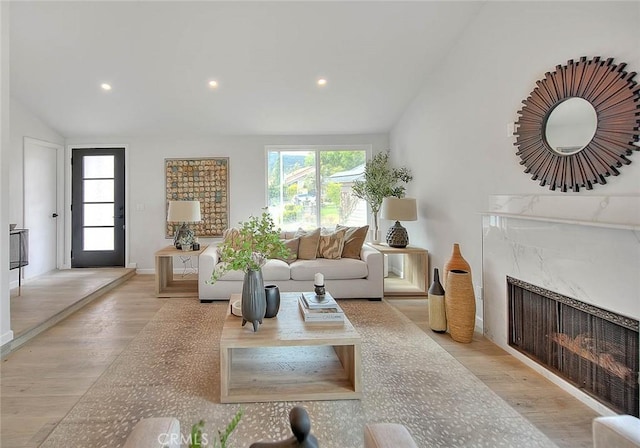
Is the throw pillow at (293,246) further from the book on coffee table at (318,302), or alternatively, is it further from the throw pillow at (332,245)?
the book on coffee table at (318,302)

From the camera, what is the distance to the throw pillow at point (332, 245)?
4.21 meters

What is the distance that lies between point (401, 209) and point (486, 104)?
5.16ft

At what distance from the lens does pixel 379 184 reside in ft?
15.9

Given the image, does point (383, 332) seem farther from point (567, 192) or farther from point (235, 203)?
point (235, 203)

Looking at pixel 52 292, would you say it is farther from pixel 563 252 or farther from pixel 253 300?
pixel 563 252

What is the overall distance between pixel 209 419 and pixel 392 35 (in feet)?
11.9

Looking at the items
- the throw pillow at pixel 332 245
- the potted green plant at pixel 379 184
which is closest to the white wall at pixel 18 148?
the throw pillow at pixel 332 245

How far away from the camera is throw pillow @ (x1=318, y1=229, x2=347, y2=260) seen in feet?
13.8

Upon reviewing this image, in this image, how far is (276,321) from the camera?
7.43 ft

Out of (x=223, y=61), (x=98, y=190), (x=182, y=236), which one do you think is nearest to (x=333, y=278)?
(x=182, y=236)

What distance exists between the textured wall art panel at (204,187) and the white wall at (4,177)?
267cm

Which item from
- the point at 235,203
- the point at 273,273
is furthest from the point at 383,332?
the point at 235,203

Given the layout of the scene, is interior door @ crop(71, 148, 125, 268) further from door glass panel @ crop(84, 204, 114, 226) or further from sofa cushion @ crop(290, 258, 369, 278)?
sofa cushion @ crop(290, 258, 369, 278)

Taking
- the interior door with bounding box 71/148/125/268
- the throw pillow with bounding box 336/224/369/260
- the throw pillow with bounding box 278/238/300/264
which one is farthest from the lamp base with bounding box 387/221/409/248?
the interior door with bounding box 71/148/125/268
